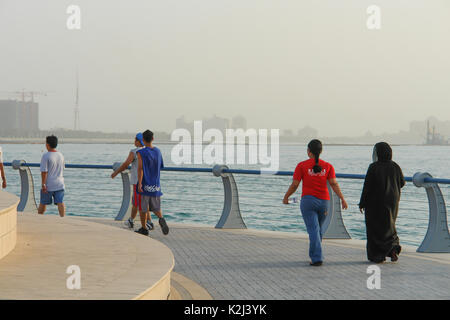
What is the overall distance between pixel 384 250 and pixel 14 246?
4787mm

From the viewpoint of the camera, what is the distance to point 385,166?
8.45 m

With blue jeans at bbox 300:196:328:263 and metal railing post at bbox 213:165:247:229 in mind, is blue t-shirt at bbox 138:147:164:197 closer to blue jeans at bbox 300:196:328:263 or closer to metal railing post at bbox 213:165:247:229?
metal railing post at bbox 213:165:247:229

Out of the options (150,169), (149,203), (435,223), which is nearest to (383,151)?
(435,223)

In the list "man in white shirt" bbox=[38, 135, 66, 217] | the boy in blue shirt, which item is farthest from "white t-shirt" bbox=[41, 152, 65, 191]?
the boy in blue shirt

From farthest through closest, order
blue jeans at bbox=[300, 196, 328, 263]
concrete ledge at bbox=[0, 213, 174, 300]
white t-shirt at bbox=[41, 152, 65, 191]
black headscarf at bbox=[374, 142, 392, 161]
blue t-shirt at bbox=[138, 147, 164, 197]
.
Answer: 1. white t-shirt at bbox=[41, 152, 65, 191]
2. blue t-shirt at bbox=[138, 147, 164, 197]
3. black headscarf at bbox=[374, 142, 392, 161]
4. blue jeans at bbox=[300, 196, 328, 263]
5. concrete ledge at bbox=[0, 213, 174, 300]

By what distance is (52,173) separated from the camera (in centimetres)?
1034

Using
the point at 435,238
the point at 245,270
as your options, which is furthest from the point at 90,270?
the point at 435,238

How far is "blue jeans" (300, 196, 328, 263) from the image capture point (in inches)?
313

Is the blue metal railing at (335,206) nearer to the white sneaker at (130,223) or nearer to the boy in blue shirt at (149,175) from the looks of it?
the boy in blue shirt at (149,175)

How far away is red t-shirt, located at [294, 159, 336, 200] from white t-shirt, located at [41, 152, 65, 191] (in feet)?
14.3

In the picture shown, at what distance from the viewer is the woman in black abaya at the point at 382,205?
828cm
